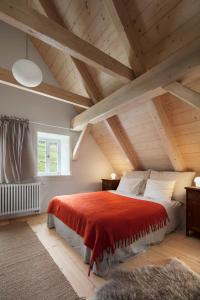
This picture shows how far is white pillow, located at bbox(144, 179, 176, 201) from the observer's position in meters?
2.86

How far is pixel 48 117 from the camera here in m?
3.80

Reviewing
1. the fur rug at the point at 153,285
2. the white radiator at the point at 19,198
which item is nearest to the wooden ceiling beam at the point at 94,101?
the white radiator at the point at 19,198

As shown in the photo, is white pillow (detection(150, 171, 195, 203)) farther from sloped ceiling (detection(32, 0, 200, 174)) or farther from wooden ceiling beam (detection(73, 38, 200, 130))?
wooden ceiling beam (detection(73, 38, 200, 130))

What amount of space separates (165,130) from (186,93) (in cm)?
81

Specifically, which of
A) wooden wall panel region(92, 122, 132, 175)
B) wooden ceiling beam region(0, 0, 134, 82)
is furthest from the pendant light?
wooden wall panel region(92, 122, 132, 175)

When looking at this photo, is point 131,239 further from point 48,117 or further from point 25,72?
point 48,117

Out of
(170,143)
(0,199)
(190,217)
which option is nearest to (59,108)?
(0,199)

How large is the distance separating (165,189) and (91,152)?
7.15 ft

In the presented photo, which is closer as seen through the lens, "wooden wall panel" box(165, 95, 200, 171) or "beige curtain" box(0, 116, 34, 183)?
"wooden wall panel" box(165, 95, 200, 171)

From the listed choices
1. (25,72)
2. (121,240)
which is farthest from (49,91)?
(121,240)

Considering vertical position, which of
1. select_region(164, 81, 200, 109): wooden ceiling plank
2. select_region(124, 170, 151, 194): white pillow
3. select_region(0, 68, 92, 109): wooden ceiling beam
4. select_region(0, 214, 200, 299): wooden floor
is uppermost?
select_region(0, 68, 92, 109): wooden ceiling beam

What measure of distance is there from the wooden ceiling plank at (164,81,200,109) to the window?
2715 mm

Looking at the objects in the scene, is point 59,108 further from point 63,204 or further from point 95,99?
point 63,204

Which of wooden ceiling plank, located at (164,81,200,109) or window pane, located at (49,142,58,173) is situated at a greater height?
wooden ceiling plank, located at (164,81,200,109)
